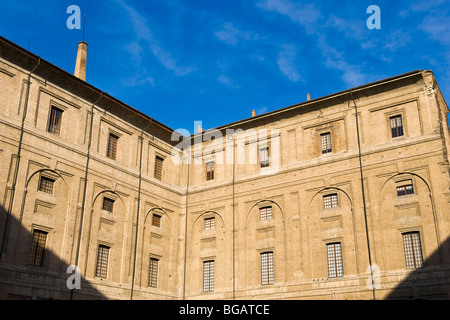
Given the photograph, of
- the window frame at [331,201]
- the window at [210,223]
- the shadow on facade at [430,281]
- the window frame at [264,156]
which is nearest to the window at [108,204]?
the window at [210,223]

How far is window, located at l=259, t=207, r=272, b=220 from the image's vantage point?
27750mm

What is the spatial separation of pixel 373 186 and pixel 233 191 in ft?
26.6

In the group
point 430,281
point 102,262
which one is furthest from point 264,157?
point 430,281

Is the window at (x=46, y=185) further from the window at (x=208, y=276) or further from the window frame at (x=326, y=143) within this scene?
the window frame at (x=326, y=143)

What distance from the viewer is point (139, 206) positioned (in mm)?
28125

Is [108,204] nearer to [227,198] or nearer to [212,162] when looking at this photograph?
Result: [227,198]

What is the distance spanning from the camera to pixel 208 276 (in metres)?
28.6

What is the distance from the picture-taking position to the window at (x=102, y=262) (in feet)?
82.4

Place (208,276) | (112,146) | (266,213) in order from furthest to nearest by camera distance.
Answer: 1. (208,276)
2. (266,213)
3. (112,146)

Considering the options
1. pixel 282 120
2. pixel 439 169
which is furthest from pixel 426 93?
pixel 282 120

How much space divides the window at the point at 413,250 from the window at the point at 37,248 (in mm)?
16376

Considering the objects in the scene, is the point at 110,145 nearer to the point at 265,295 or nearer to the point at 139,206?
the point at 139,206

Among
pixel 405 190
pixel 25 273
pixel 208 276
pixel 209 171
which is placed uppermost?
pixel 209 171

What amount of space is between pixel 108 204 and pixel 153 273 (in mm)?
4754
